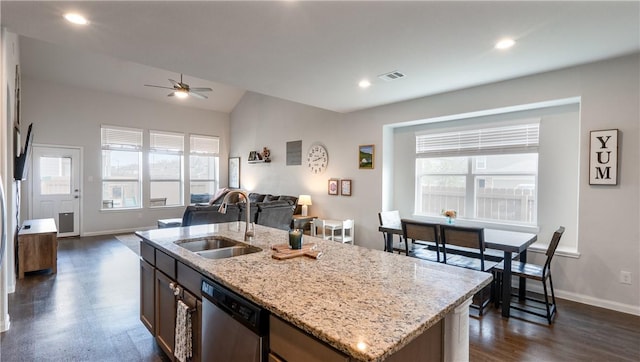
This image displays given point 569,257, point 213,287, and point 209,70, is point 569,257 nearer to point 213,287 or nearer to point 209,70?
point 213,287

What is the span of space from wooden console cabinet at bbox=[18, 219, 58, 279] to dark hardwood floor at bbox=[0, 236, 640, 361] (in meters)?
0.26

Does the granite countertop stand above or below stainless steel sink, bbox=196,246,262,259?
above

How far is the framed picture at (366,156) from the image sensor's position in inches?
208

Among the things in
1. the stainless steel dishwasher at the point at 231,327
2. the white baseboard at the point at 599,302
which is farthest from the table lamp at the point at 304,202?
the stainless steel dishwasher at the point at 231,327

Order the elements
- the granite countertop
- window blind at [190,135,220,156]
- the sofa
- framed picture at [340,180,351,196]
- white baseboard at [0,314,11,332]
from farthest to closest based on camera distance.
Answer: window blind at [190,135,220,156] < framed picture at [340,180,351,196] < the sofa < white baseboard at [0,314,11,332] < the granite countertop

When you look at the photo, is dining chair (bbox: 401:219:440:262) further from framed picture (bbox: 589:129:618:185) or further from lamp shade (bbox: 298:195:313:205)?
lamp shade (bbox: 298:195:313:205)

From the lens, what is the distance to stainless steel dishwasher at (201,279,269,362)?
1.24 meters

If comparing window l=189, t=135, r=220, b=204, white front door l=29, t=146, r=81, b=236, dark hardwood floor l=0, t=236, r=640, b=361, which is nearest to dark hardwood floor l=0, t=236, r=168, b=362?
dark hardwood floor l=0, t=236, r=640, b=361

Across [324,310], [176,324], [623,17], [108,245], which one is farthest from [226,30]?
[108,245]

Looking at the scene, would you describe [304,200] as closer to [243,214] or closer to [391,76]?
[243,214]

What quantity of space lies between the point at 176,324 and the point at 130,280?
2.60m

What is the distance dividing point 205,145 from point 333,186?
4.55 m

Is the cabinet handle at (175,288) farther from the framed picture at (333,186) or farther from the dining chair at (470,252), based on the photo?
the framed picture at (333,186)

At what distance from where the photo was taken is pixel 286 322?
1.13 meters
